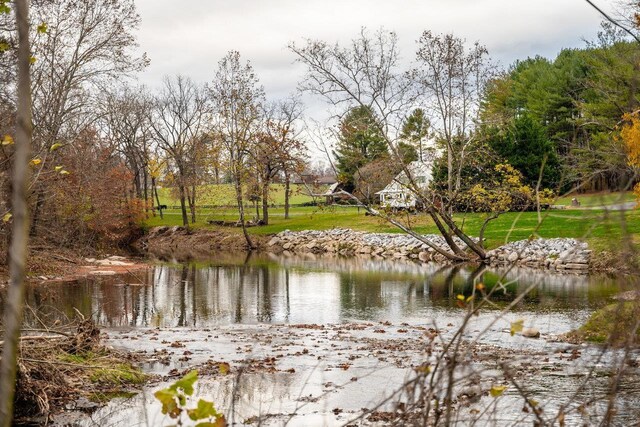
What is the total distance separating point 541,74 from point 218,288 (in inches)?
2099

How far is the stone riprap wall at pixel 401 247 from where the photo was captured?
32.5 m

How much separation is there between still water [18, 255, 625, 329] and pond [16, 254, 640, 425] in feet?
0.19

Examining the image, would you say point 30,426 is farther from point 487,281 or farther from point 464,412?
point 487,281

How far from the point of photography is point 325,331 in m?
18.3

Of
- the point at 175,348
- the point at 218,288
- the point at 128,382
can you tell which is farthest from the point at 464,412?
the point at 218,288

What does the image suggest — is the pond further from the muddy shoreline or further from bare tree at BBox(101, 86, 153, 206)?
bare tree at BBox(101, 86, 153, 206)

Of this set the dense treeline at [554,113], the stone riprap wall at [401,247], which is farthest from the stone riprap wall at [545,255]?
the dense treeline at [554,113]

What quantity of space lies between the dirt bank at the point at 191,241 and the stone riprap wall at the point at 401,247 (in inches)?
91.4

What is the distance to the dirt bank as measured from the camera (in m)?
51.1

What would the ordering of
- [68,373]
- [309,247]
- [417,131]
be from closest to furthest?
[68,373] < [417,131] < [309,247]

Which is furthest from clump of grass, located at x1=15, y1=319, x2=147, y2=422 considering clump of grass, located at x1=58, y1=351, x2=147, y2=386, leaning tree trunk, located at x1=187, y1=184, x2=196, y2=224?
leaning tree trunk, located at x1=187, y1=184, x2=196, y2=224

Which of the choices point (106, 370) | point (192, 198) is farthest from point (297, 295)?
point (192, 198)

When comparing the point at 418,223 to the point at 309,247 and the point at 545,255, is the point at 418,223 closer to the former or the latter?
the point at 309,247

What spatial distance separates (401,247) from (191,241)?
63.6ft
